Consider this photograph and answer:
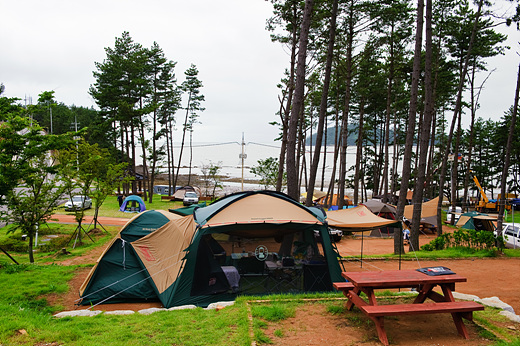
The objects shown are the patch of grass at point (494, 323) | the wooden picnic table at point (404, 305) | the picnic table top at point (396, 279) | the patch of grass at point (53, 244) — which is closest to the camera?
the wooden picnic table at point (404, 305)

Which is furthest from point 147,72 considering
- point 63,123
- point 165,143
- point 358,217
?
point 63,123

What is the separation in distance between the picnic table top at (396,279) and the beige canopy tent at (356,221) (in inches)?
140

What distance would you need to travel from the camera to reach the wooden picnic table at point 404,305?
4.25m

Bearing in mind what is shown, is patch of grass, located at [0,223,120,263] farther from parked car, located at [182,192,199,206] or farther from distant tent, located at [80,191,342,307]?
parked car, located at [182,192,199,206]

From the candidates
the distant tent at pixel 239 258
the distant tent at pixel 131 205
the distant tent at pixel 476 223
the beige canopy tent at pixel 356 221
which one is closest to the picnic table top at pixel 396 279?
the distant tent at pixel 239 258

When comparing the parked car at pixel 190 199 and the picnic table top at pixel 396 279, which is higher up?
the picnic table top at pixel 396 279

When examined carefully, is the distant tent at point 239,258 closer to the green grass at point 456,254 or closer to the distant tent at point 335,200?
the green grass at point 456,254

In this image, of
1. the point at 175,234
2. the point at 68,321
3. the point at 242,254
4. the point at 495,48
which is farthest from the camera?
the point at 495,48

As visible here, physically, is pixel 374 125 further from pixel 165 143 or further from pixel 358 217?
pixel 358 217

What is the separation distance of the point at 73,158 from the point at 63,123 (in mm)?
56407

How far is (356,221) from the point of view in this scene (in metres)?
9.41

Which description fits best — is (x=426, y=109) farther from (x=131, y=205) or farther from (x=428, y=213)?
(x=131, y=205)

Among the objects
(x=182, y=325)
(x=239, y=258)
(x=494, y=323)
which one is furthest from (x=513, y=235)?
(x=182, y=325)

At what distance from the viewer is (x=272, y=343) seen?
13.8ft
